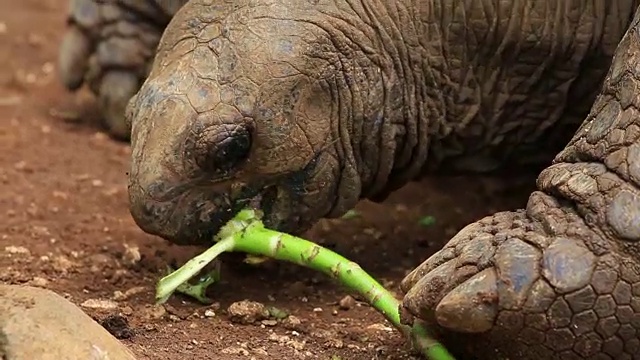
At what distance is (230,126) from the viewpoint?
3.37 meters

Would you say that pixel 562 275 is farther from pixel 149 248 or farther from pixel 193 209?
pixel 149 248

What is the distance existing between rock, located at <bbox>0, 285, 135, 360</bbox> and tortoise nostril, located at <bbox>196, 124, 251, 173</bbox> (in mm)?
726

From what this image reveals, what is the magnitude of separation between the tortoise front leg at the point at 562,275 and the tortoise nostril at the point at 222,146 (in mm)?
725

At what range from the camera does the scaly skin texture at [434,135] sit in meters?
2.76

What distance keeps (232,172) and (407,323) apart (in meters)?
0.72

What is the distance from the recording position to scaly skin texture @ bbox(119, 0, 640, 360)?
2760mm

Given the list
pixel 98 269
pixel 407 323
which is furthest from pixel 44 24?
pixel 407 323

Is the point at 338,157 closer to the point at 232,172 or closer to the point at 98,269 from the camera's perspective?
the point at 232,172

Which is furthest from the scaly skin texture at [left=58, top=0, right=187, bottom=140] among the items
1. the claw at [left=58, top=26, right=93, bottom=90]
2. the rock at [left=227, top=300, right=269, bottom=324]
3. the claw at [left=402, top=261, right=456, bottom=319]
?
the claw at [left=402, top=261, right=456, bottom=319]

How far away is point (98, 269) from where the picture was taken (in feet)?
12.2

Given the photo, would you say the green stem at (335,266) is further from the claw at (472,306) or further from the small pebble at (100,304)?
the small pebble at (100,304)

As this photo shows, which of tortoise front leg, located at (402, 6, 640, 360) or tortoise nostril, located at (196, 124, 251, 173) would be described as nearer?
tortoise front leg, located at (402, 6, 640, 360)

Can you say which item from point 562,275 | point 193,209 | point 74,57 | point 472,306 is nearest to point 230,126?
point 193,209

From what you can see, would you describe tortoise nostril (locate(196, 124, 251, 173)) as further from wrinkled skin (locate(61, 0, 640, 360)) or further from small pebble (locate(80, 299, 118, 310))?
small pebble (locate(80, 299, 118, 310))
